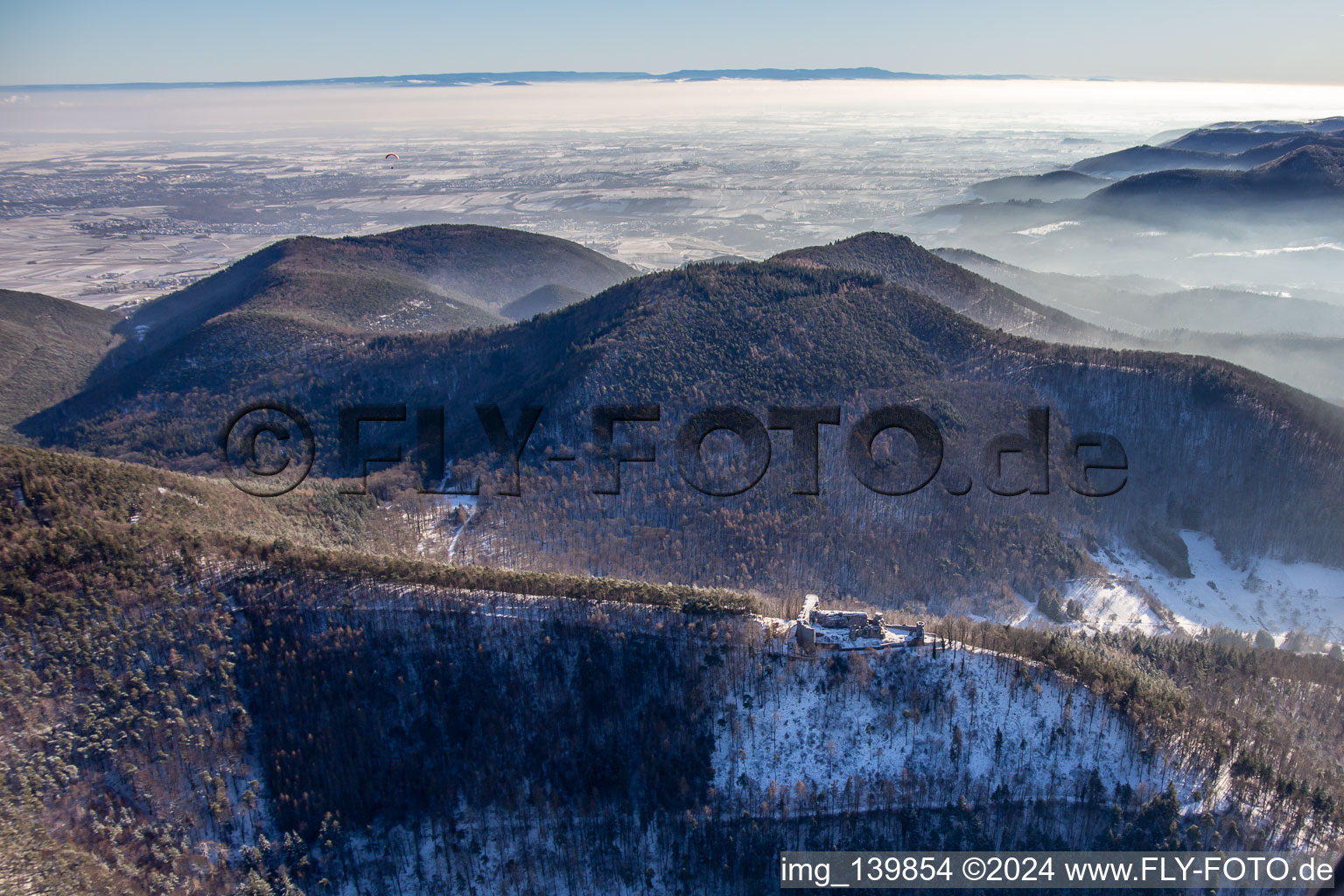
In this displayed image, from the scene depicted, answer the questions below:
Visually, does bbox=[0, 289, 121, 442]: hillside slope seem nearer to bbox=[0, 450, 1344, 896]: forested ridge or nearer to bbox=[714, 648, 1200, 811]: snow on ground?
bbox=[0, 450, 1344, 896]: forested ridge

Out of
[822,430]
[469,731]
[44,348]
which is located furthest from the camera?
[44,348]

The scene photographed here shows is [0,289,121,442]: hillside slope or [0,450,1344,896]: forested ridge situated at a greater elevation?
[0,289,121,442]: hillside slope

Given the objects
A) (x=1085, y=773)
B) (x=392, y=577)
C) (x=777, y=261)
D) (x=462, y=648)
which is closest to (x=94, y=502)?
(x=392, y=577)

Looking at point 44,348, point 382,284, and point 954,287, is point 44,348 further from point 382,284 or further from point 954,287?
point 954,287
